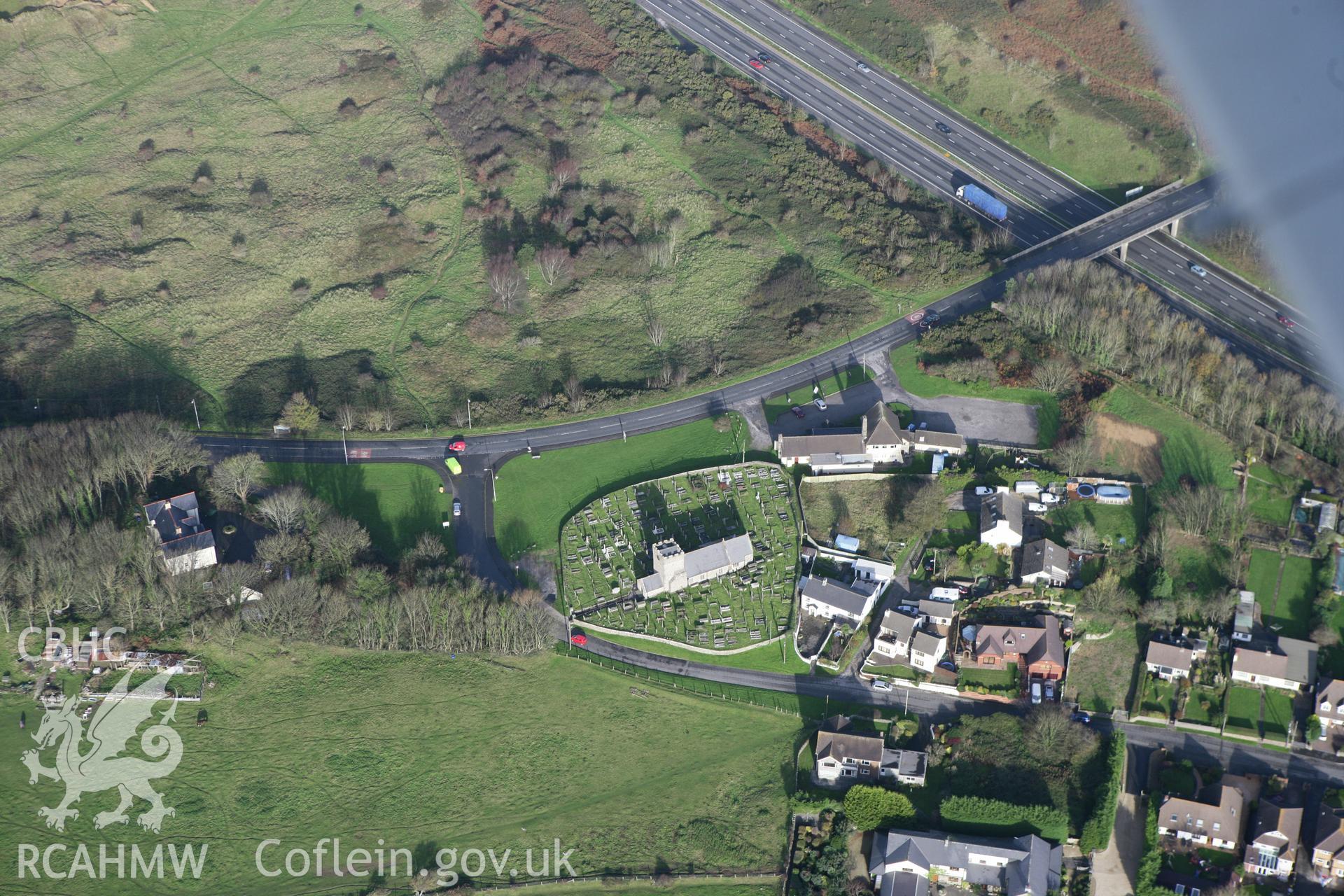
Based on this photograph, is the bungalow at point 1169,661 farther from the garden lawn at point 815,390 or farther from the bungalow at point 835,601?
the garden lawn at point 815,390

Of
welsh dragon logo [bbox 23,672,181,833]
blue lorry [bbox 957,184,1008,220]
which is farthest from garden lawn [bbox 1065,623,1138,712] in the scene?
welsh dragon logo [bbox 23,672,181,833]

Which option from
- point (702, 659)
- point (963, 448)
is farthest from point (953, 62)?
point (702, 659)

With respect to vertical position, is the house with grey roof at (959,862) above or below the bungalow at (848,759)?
below

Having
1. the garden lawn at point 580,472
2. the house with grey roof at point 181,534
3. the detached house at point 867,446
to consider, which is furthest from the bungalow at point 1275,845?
the house with grey roof at point 181,534

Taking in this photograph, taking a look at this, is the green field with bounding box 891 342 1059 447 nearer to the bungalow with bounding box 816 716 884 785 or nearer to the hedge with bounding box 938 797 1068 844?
the bungalow with bounding box 816 716 884 785

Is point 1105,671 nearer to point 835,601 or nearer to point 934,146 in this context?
point 835,601
